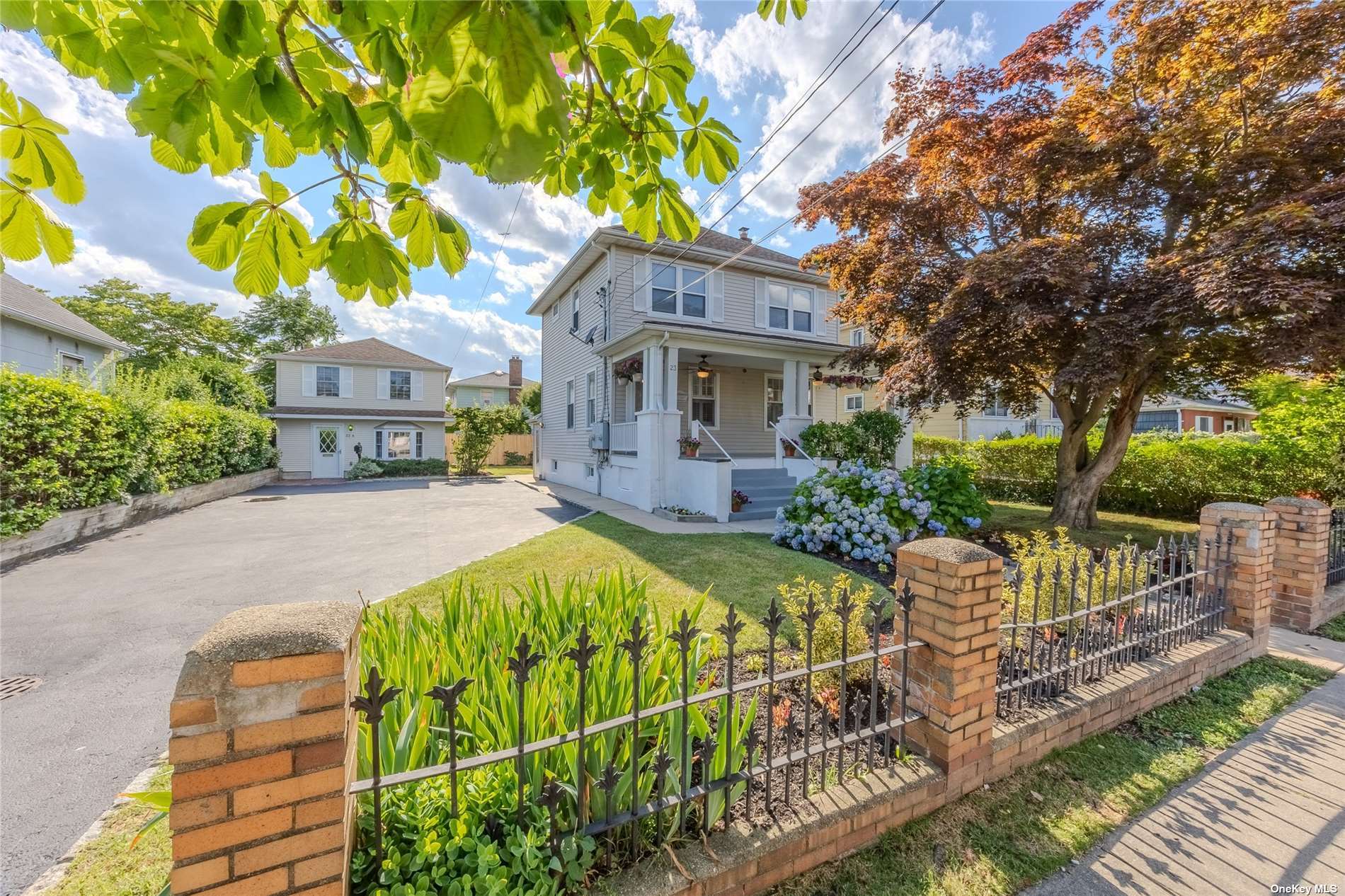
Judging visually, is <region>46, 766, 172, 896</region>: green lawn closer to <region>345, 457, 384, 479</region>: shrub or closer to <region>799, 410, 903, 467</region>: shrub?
<region>799, 410, 903, 467</region>: shrub

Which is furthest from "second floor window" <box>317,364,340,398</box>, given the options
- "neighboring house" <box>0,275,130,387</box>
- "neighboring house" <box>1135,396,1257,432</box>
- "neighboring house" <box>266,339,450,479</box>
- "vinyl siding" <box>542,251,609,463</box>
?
"neighboring house" <box>1135,396,1257,432</box>

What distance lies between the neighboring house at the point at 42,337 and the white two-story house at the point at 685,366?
10484 millimetres

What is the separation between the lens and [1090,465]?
9.25 m

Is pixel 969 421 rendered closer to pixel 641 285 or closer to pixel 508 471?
pixel 641 285

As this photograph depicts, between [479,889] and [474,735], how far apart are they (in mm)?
535

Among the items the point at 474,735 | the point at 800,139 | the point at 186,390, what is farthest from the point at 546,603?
the point at 186,390

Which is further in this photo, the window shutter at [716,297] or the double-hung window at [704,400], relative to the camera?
the double-hung window at [704,400]

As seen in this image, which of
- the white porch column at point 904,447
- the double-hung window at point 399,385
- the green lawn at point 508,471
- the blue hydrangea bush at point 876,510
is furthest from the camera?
the double-hung window at point 399,385

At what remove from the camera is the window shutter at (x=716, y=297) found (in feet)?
46.3

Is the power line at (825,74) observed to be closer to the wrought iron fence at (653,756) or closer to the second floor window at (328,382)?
the wrought iron fence at (653,756)

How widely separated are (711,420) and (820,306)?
5.33 meters

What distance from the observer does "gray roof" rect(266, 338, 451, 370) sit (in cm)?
2214

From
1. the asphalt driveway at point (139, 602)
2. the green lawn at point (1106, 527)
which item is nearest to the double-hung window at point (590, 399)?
the asphalt driveway at point (139, 602)

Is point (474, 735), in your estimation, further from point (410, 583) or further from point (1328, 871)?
point (410, 583)
